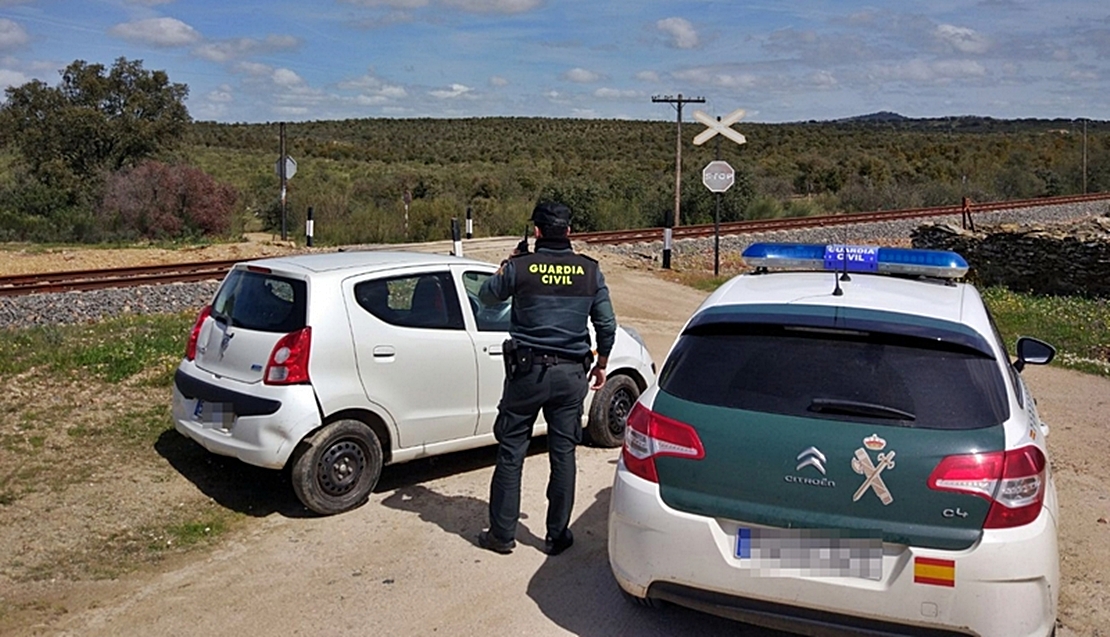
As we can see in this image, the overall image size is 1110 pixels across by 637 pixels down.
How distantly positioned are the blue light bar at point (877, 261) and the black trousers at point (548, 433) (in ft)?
4.09

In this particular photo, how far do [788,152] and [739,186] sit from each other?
148 feet

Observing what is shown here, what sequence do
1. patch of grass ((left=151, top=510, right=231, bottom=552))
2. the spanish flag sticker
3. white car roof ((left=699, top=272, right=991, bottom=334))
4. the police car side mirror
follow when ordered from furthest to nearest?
patch of grass ((left=151, top=510, right=231, bottom=552)) < the police car side mirror < white car roof ((left=699, top=272, right=991, bottom=334)) < the spanish flag sticker

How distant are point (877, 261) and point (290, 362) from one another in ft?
10.9

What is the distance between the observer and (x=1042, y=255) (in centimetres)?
1938

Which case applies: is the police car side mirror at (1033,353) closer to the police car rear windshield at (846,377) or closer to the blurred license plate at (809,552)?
the police car rear windshield at (846,377)

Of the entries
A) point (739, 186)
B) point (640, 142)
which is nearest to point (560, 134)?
point (640, 142)

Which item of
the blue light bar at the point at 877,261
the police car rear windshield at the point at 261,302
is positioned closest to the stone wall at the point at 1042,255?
the blue light bar at the point at 877,261

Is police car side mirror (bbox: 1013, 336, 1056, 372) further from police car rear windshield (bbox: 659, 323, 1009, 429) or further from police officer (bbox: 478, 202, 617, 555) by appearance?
police officer (bbox: 478, 202, 617, 555)

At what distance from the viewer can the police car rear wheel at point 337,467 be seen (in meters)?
6.23

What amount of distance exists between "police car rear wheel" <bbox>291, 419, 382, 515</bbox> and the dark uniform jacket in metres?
1.41

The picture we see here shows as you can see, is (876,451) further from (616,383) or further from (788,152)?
(788,152)

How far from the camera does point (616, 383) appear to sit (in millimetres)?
7895

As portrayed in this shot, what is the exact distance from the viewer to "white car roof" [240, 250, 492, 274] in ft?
21.8

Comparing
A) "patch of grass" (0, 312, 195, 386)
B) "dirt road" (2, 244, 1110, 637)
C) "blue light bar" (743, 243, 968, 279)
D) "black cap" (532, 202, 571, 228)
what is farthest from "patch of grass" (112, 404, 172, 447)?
"blue light bar" (743, 243, 968, 279)
